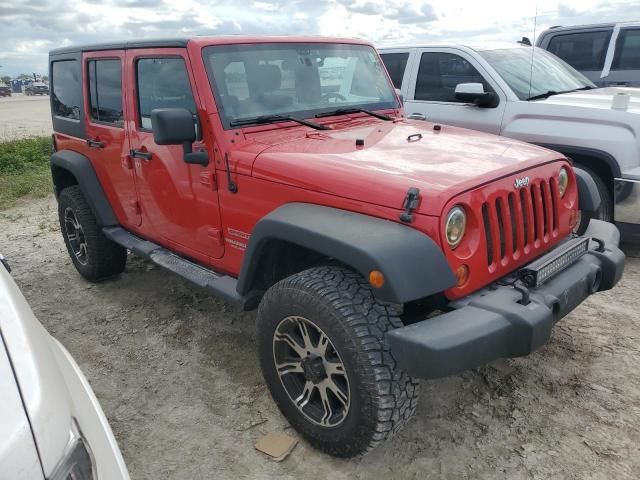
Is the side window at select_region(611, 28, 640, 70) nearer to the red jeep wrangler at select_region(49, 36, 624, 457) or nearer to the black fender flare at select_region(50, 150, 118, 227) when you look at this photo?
the red jeep wrangler at select_region(49, 36, 624, 457)

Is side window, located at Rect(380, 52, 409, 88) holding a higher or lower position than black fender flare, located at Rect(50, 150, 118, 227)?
higher

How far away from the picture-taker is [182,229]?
351 centimetres

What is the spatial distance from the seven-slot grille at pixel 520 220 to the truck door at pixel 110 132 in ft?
8.34

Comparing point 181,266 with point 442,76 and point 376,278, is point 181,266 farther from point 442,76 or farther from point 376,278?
point 442,76

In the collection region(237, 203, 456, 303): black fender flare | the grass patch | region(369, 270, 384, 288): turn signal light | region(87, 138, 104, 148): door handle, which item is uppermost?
region(87, 138, 104, 148): door handle

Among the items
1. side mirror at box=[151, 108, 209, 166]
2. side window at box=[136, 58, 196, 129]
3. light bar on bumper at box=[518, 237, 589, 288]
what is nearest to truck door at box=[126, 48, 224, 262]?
side window at box=[136, 58, 196, 129]

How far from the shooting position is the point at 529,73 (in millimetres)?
5477

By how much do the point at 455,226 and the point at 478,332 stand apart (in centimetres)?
46

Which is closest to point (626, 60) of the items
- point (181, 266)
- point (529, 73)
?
point (529, 73)

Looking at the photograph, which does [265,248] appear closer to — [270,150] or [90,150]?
[270,150]

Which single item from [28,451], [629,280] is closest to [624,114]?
[629,280]

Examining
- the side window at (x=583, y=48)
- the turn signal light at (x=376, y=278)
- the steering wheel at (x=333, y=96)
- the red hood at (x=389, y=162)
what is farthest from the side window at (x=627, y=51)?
the turn signal light at (x=376, y=278)

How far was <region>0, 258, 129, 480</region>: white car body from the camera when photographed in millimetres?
1220

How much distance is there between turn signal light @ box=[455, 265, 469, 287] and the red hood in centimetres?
28
